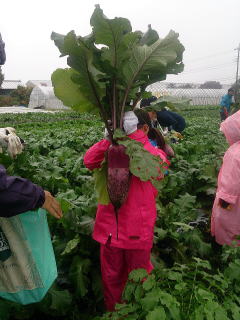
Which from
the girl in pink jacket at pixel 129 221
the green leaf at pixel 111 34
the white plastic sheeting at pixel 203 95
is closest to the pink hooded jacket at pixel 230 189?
the girl in pink jacket at pixel 129 221

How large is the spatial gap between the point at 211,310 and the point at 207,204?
3286 millimetres

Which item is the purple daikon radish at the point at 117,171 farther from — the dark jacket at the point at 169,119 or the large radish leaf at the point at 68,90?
the dark jacket at the point at 169,119

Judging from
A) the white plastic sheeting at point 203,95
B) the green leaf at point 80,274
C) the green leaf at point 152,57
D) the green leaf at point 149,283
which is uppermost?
the green leaf at point 152,57

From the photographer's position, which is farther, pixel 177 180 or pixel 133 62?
pixel 177 180

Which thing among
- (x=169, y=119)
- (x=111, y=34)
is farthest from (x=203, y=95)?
(x=111, y=34)

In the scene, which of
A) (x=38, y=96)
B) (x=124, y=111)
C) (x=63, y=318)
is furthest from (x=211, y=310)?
(x=38, y=96)

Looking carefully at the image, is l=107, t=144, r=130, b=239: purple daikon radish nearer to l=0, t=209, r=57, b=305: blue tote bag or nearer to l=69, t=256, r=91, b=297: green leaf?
l=0, t=209, r=57, b=305: blue tote bag

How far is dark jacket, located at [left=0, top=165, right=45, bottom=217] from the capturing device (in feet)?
5.44

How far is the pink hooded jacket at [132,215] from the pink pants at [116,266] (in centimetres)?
10

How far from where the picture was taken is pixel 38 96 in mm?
49844

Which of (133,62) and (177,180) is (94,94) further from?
(177,180)

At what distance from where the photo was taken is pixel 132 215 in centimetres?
235

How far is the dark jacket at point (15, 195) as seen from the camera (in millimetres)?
1658

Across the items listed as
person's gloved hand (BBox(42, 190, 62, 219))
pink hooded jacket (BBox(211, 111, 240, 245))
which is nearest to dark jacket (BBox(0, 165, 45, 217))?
person's gloved hand (BBox(42, 190, 62, 219))
